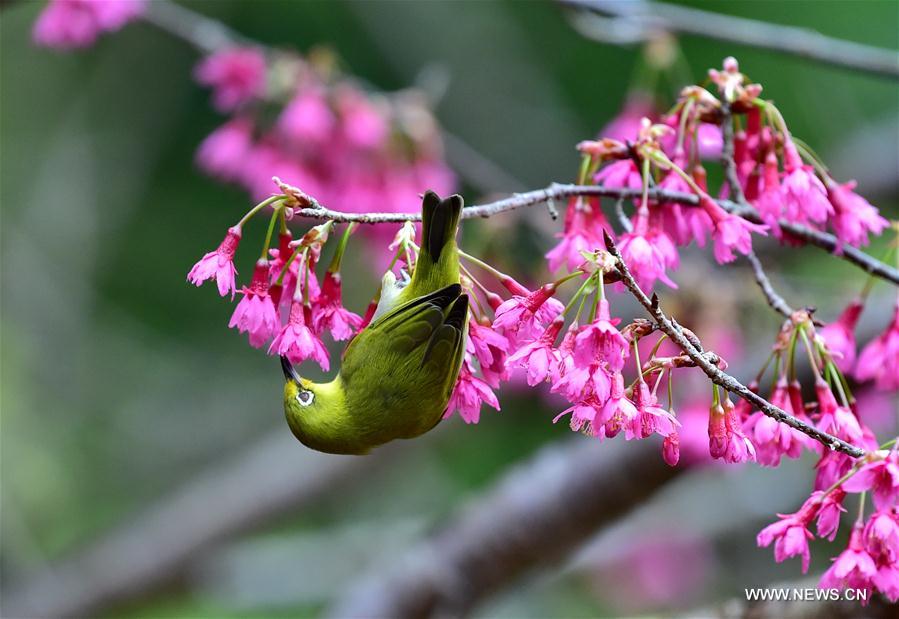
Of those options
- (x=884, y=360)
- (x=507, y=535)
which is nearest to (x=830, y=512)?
(x=884, y=360)

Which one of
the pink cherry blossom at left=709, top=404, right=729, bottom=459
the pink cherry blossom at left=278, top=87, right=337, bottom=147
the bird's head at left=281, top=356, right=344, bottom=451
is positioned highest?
the pink cherry blossom at left=709, top=404, right=729, bottom=459

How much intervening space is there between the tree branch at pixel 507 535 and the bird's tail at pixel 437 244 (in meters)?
1.77

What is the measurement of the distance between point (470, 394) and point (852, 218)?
31.2 inches

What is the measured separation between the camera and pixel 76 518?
722cm

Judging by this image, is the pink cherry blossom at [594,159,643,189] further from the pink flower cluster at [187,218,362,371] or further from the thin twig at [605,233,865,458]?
the pink flower cluster at [187,218,362,371]

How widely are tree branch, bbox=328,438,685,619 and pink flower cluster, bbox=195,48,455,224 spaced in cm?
107

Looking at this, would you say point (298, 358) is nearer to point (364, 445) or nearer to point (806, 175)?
point (364, 445)

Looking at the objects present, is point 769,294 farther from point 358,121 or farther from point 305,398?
point 358,121

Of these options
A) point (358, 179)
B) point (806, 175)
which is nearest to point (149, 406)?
point (358, 179)

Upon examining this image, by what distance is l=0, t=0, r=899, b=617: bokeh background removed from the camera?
5.24 m

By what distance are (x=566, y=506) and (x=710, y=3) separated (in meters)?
4.76

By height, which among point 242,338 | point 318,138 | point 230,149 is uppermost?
point 318,138

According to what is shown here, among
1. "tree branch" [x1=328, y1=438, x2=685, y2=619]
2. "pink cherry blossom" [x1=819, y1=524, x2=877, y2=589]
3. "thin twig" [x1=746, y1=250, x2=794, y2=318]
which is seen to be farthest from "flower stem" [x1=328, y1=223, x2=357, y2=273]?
"tree branch" [x1=328, y1=438, x2=685, y2=619]

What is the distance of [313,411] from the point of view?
6.04ft
